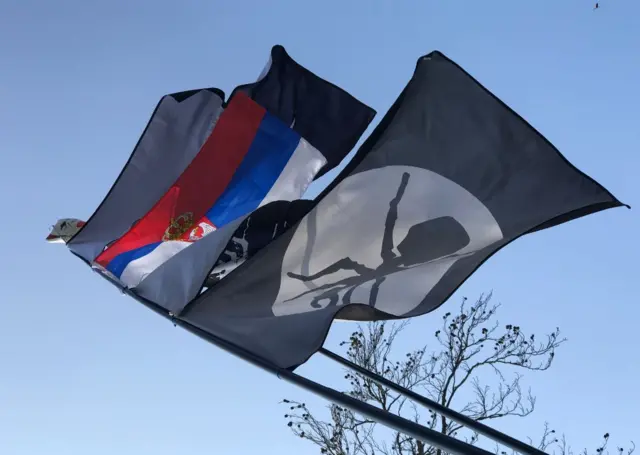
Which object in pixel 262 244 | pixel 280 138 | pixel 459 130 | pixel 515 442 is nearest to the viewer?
pixel 515 442

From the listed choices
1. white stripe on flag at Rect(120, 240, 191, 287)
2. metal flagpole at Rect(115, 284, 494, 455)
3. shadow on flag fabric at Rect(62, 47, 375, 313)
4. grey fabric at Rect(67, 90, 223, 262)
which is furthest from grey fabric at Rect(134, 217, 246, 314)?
grey fabric at Rect(67, 90, 223, 262)

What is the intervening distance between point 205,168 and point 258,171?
52cm

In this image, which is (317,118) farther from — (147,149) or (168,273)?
(168,273)

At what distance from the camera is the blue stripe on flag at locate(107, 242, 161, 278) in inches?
278

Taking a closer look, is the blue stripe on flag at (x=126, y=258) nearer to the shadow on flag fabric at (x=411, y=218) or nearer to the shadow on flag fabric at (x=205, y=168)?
the shadow on flag fabric at (x=205, y=168)

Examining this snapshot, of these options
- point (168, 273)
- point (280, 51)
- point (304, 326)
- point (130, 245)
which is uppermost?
point (280, 51)

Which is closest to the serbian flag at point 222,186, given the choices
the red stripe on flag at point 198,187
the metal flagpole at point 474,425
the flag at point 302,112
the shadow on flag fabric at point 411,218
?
the red stripe on flag at point 198,187

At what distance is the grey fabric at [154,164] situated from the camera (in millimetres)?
7449

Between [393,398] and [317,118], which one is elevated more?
[317,118]

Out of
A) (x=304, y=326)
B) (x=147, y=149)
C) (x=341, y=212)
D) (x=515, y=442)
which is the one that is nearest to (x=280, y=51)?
(x=147, y=149)

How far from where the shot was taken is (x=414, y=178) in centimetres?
538

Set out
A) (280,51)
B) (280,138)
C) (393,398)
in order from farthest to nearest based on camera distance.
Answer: (393,398)
(280,51)
(280,138)

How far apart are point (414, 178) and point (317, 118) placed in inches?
103

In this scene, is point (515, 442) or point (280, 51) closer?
point (515, 442)
